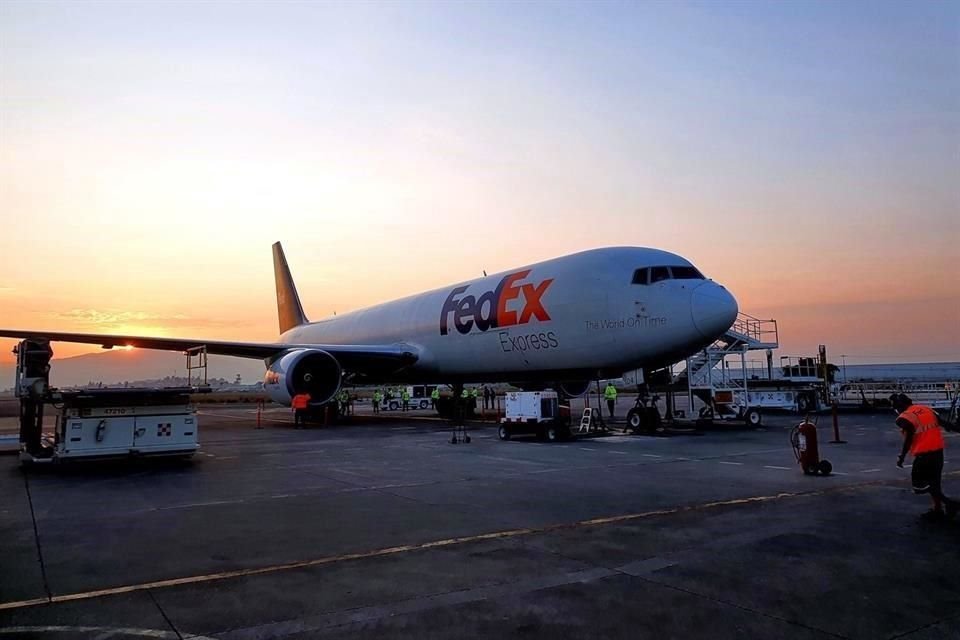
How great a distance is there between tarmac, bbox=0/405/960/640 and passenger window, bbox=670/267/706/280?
635 centimetres

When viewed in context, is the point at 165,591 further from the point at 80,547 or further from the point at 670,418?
the point at 670,418

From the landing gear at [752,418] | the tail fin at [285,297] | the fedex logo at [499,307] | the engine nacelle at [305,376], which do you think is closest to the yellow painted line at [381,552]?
the fedex logo at [499,307]

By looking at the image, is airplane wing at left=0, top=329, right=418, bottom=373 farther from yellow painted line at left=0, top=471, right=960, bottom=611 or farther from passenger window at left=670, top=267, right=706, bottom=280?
yellow painted line at left=0, top=471, right=960, bottom=611

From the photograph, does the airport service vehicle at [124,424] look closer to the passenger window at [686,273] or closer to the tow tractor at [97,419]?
the tow tractor at [97,419]

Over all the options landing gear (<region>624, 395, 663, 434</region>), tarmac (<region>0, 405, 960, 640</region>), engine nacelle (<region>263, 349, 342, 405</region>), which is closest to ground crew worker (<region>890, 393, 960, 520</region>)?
tarmac (<region>0, 405, 960, 640</region>)

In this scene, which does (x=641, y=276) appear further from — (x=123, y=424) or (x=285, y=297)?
(x=285, y=297)

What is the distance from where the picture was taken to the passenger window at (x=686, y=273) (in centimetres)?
1619

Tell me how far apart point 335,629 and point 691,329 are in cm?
1245

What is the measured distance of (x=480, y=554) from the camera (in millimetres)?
5422

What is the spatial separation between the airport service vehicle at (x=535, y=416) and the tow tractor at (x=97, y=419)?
738 centimetres

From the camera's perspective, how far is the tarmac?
3932mm

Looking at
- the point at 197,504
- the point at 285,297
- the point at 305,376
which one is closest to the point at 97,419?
the point at 197,504

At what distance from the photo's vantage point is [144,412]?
38.4 ft

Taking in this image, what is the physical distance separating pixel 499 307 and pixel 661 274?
5.26 m
